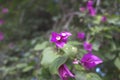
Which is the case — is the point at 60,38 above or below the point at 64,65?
above

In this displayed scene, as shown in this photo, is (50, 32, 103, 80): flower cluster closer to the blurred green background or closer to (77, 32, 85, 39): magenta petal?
the blurred green background

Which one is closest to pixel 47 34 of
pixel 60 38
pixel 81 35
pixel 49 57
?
pixel 81 35

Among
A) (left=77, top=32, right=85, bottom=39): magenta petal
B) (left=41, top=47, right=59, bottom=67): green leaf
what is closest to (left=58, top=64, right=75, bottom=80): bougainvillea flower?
(left=41, top=47, right=59, bottom=67): green leaf

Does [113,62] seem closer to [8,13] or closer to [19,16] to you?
[19,16]

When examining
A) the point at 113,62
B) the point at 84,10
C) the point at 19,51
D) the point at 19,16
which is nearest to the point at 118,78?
the point at 113,62

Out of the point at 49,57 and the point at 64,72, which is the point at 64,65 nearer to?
the point at 64,72

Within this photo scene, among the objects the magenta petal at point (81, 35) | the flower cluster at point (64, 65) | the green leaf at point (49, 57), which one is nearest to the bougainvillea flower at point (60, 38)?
the flower cluster at point (64, 65)
